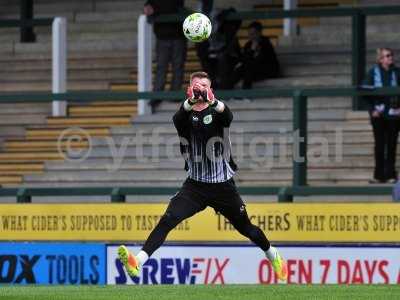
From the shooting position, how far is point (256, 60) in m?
21.1

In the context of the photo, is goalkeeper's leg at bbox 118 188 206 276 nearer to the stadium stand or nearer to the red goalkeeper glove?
the red goalkeeper glove

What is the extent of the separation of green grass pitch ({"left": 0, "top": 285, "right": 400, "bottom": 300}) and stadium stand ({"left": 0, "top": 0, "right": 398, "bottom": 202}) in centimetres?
359

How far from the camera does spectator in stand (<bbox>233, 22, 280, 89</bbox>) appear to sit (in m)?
20.9

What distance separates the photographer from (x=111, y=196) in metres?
19.1

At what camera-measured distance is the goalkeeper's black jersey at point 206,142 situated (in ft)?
47.9

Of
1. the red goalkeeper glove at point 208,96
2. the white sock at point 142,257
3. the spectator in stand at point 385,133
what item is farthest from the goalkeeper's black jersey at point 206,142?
the spectator in stand at point 385,133

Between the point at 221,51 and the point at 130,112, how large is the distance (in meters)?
1.59

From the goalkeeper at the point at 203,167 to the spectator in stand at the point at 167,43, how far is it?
→ 19.3ft

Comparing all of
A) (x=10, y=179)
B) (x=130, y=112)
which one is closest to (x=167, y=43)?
(x=130, y=112)

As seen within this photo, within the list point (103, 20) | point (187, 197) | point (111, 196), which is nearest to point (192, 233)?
point (111, 196)

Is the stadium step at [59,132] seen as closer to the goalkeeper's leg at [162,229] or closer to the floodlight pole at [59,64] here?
the floodlight pole at [59,64]

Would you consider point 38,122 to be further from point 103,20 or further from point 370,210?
point 370,210

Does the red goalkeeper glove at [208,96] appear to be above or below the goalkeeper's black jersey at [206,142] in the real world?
above

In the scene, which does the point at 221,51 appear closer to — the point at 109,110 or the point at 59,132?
the point at 109,110
